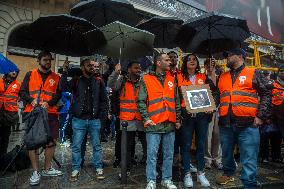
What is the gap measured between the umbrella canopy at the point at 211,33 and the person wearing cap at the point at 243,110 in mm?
728

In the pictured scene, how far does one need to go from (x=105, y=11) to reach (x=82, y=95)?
182 centimetres

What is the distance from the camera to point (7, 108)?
6266 mm

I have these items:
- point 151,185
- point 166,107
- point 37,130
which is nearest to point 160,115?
point 166,107

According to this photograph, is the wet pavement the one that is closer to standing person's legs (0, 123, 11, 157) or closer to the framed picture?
standing person's legs (0, 123, 11, 157)

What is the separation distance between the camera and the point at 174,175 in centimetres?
557

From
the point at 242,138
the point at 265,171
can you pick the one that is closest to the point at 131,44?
the point at 242,138

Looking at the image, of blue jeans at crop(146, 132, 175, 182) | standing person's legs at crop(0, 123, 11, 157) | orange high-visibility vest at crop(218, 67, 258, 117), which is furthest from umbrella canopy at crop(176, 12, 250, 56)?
standing person's legs at crop(0, 123, 11, 157)

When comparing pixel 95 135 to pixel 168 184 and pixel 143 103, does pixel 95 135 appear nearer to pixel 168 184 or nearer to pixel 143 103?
pixel 143 103

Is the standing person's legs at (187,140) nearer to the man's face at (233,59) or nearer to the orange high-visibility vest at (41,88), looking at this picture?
the man's face at (233,59)

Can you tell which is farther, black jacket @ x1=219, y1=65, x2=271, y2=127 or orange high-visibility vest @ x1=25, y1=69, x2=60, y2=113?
orange high-visibility vest @ x1=25, y1=69, x2=60, y2=113

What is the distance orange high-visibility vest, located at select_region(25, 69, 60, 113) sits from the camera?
516 centimetres

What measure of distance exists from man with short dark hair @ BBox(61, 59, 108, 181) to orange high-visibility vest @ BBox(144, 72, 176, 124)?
110 centimetres

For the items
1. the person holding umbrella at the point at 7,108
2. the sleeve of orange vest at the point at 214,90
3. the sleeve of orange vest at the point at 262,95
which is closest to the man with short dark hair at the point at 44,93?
the person holding umbrella at the point at 7,108

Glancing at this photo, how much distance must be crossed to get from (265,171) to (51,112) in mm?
4753
